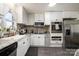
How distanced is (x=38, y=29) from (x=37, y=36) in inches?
33.0

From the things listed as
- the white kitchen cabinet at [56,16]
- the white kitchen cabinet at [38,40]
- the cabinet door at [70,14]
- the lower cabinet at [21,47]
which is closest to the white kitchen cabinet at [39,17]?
the white kitchen cabinet at [56,16]

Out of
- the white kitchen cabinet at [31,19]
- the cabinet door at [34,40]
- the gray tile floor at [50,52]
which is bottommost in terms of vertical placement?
the gray tile floor at [50,52]

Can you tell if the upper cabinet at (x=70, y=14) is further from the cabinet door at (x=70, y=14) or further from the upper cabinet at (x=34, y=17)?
the upper cabinet at (x=34, y=17)

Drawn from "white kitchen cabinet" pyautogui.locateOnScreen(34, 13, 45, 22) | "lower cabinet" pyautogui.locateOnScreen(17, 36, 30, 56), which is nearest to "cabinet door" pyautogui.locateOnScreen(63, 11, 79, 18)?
"white kitchen cabinet" pyautogui.locateOnScreen(34, 13, 45, 22)

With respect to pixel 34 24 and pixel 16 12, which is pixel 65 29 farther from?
pixel 16 12

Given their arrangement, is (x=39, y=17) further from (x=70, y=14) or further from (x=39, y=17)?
(x=70, y=14)

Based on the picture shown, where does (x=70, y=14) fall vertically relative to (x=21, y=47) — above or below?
above

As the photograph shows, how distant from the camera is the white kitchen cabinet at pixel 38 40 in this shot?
18.5ft

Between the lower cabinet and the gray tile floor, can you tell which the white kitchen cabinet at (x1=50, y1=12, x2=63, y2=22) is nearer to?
the gray tile floor

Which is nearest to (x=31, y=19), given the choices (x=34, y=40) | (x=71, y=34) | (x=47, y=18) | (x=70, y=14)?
(x=47, y=18)

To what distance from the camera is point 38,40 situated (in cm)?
566

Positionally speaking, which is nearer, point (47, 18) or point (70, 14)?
point (70, 14)

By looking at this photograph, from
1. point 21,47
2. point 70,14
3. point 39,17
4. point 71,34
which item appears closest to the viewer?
point 21,47

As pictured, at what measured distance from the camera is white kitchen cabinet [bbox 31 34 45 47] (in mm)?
5633
